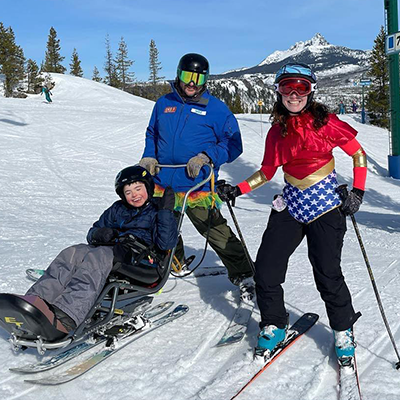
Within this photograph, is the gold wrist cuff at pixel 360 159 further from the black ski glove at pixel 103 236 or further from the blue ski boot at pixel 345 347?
the black ski glove at pixel 103 236

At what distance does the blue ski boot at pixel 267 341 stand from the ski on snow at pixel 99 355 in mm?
874

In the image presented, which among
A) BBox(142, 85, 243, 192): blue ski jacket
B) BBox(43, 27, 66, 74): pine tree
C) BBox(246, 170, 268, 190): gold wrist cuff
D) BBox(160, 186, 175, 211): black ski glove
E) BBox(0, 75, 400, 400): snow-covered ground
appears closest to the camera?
BBox(0, 75, 400, 400): snow-covered ground

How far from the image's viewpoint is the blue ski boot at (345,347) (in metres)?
2.94

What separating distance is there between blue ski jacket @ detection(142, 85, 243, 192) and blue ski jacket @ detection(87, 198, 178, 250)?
0.36 m

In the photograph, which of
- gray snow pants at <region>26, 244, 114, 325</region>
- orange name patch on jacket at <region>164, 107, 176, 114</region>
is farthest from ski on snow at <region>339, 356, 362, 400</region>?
orange name patch on jacket at <region>164, 107, 176, 114</region>

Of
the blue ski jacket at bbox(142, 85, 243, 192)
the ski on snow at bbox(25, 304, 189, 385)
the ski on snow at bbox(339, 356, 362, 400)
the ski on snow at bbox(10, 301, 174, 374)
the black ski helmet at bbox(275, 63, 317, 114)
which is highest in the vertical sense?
the black ski helmet at bbox(275, 63, 317, 114)

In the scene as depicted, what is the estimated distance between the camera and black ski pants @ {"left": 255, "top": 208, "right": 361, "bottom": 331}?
9.73 ft

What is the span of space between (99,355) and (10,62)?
43165 millimetres

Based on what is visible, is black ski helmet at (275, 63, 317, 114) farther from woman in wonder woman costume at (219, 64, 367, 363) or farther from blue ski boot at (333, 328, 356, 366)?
blue ski boot at (333, 328, 356, 366)

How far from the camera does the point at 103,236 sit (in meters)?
3.56

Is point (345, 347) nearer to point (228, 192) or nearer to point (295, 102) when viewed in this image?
point (228, 192)

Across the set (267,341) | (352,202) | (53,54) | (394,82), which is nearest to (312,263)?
(352,202)

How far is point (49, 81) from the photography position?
36.1m

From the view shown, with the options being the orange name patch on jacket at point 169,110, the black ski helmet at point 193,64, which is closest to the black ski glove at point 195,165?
the orange name patch on jacket at point 169,110
